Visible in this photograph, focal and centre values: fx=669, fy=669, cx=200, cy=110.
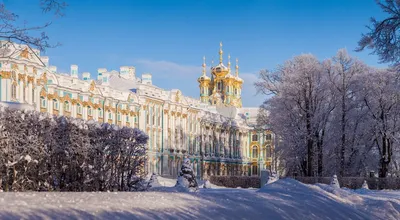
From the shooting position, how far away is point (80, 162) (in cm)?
2341

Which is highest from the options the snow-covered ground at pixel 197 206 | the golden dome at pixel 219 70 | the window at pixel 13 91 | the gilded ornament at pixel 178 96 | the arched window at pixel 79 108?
the golden dome at pixel 219 70

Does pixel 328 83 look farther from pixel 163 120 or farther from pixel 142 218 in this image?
pixel 142 218

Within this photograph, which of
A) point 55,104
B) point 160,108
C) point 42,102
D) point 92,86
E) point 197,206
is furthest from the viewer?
point 160,108

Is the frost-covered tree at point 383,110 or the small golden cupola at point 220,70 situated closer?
the frost-covered tree at point 383,110

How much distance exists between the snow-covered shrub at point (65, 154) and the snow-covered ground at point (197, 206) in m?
4.66

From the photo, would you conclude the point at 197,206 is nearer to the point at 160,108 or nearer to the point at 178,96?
the point at 160,108

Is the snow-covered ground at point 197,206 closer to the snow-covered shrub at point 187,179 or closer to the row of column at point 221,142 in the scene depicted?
the snow-covered shrub at point 187,179

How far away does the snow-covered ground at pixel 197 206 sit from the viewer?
13.2m

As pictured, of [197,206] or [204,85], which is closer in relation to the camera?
[197,206]

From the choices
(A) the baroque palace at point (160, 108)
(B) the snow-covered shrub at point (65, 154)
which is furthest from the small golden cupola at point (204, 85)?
(B) the snow-covered shrub at point (65, 154)

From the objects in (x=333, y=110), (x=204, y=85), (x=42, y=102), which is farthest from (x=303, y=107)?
(x=204, y=85)

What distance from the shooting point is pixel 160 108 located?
6994cm

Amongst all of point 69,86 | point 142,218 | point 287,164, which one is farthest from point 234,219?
point 69,86

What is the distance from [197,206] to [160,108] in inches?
2149
